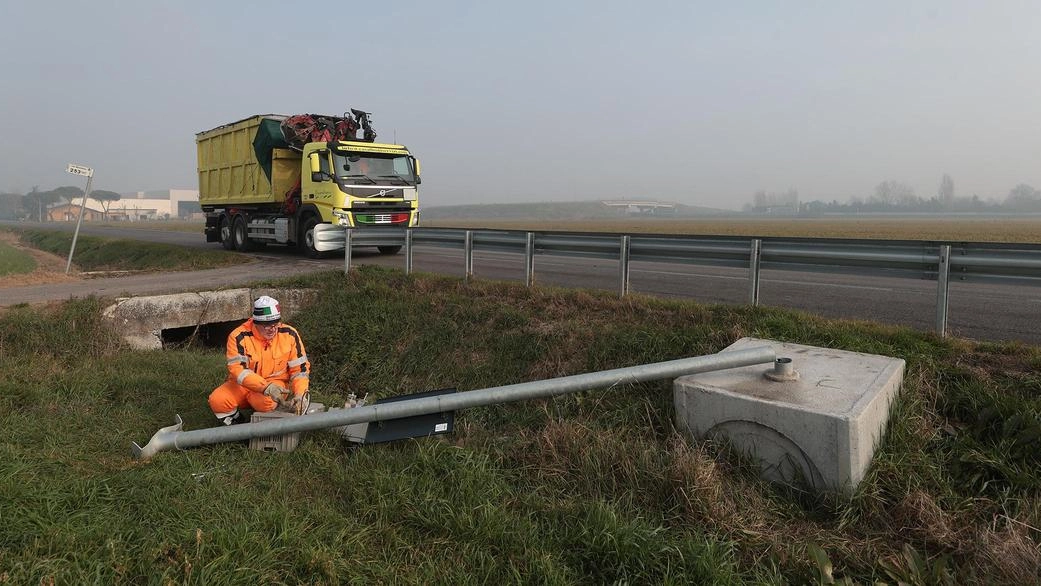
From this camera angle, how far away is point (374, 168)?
14.9 meters

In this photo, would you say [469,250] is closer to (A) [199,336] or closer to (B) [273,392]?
(A) [199,336]

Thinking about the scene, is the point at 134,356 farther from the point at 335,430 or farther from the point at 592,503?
the point at 592,503

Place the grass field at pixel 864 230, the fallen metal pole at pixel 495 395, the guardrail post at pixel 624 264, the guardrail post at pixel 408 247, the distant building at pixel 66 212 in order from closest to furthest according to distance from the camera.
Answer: the fallen metal pole at pixel 495 395, the guardrail post at pixel 624 264, the guardrail post at pixel 408 247, the grass field at pixel 864 230, the distant building at pixel 66 212

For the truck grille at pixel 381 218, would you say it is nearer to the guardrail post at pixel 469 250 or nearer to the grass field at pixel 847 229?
the guardrail post at pixel 469 250

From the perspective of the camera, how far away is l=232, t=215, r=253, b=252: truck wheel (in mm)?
17984

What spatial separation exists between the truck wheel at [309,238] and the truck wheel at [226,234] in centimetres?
440

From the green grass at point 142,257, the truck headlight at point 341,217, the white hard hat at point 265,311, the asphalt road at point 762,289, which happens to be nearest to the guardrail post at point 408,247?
the asphalt road at point 762,289

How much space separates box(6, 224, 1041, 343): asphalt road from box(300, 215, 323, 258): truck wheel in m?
0.87

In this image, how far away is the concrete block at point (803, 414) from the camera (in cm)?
375

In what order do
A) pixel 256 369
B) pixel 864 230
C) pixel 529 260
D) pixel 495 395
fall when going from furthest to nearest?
pixel 864 230 → pixel 529 260 → pixel 256 369 → pixel 495 395

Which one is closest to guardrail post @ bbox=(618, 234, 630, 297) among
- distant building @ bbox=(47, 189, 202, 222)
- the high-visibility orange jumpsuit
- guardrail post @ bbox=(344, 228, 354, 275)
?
the high-visibility orange jumpsuit

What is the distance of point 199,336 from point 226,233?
1008 cm

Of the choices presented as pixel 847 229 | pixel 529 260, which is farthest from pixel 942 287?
pixel 847 229

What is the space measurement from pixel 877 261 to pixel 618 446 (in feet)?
11.7
